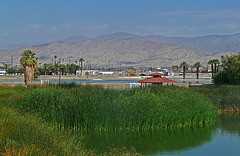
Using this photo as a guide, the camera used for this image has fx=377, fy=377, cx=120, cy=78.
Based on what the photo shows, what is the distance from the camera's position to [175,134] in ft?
77.2

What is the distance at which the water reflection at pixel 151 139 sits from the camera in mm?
20031

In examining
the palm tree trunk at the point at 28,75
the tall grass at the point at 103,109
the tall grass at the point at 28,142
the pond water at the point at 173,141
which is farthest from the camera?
the palm tree trunk at the point at 28,75

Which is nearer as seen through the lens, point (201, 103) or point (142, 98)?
point (142, 98)

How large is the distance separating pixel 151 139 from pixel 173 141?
1.30 meters

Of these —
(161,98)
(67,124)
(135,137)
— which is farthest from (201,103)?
(67,124)

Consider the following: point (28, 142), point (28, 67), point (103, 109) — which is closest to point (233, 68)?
point (28, 67)

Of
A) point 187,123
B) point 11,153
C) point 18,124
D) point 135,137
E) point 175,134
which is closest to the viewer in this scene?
point 11,153

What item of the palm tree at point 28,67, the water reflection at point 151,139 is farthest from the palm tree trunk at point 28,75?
the water reflection at point 151,139

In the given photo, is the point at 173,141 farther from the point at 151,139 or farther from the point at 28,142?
the point at 28,142

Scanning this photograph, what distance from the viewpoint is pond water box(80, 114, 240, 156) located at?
770 inches

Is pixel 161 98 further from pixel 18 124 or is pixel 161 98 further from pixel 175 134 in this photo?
pixel 18 124

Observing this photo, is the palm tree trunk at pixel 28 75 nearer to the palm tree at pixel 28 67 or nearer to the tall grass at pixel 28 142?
the palm tree at pixel 28 67

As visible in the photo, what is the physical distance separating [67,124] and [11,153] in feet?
42.6

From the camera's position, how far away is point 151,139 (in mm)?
22016
